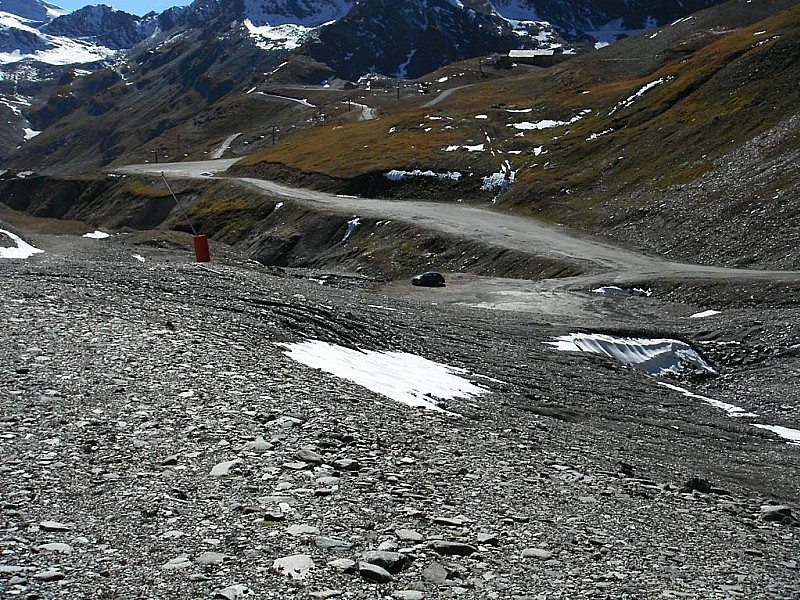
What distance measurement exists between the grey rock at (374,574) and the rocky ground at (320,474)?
0.04 meters

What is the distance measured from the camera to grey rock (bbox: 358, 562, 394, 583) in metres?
9.00

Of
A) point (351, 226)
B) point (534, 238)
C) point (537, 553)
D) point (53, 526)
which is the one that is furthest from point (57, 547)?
point (351, 226)

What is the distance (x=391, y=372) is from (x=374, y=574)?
12.8m

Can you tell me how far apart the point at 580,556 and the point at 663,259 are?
47.7m

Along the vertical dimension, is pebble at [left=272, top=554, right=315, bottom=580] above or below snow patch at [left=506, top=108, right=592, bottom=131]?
below

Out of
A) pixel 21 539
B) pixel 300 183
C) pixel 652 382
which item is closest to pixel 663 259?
pixel 652 382

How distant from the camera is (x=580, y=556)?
10438 mm

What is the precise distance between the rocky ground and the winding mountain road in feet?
74.7

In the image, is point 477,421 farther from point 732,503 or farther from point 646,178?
point 646,178

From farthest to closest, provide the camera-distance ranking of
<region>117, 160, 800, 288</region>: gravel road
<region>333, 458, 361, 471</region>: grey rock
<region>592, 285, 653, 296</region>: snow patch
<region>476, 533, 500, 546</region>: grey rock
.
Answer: <region>117, 160, 800, 288</region>: gravel road
<region>592, 285, 653, 296</region>: snow patch
<region>333, 458, 361, 471</region>: grey rock
<region>476, 533, 500, 546</region>: grey rock

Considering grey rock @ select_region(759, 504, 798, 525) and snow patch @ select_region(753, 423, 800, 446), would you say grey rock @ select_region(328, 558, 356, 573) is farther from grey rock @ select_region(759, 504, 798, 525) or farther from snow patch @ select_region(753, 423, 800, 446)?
snow patch @ select_region(753, 423, 800, 446)

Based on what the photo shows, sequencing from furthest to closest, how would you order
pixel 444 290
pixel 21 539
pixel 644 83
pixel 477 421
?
pixel 644 83, pixel 444 290, pixel 477 421, pixel 21 539

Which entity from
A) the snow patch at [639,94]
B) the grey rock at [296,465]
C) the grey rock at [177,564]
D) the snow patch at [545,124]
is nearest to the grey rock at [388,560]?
the grey rock at [177,564]

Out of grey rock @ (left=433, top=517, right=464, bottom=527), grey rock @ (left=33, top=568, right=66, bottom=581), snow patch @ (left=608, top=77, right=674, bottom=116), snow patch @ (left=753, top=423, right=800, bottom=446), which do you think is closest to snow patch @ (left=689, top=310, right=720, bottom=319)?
snow patch @ (left=753, top=423, right=800, bottom=446)
